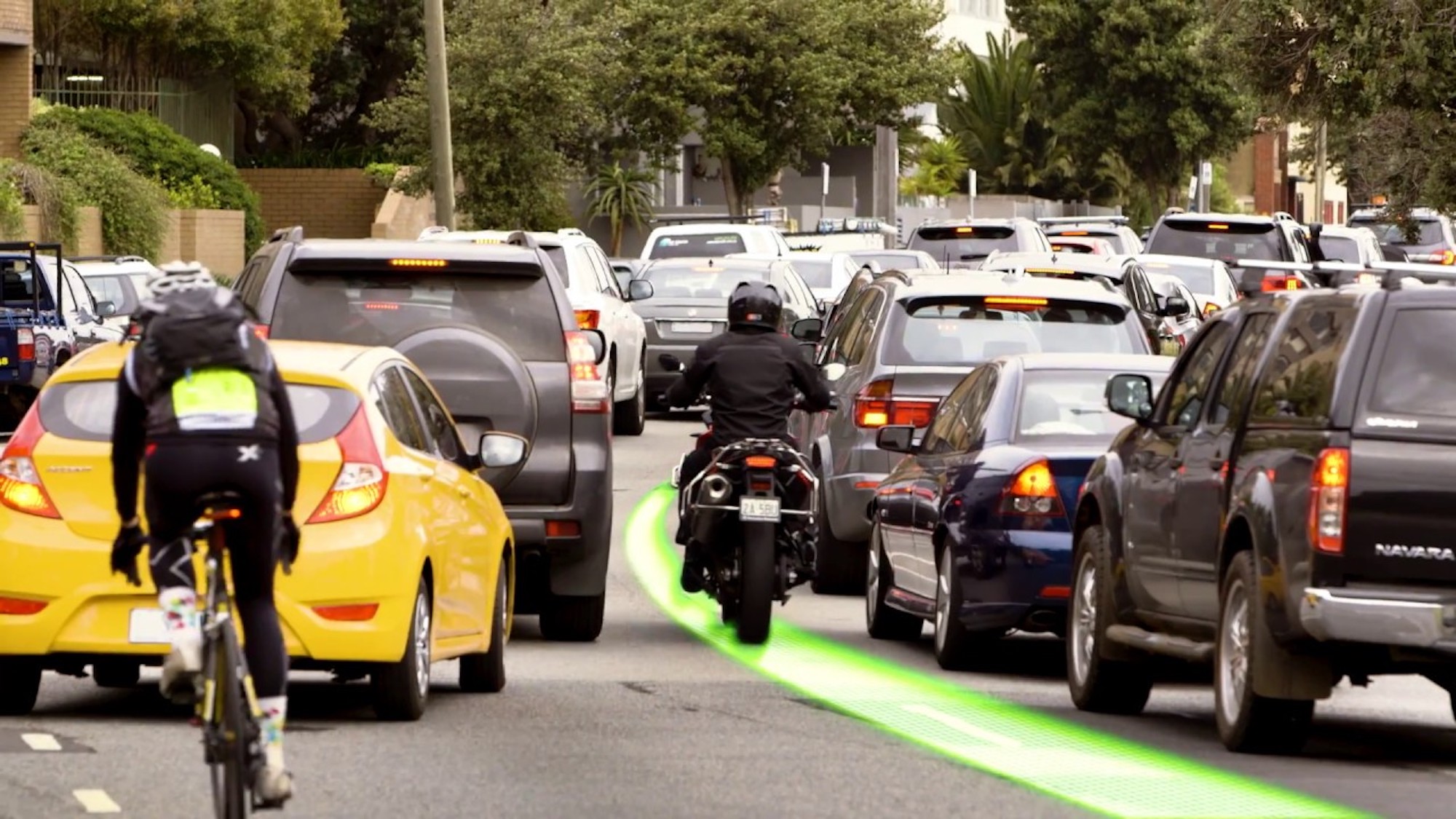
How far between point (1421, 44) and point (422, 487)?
2186 cm

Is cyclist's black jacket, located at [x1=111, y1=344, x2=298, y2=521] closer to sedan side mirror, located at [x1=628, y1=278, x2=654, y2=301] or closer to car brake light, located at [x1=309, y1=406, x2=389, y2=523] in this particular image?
car brake light, located at [x1=309, y1=406, x2=389, y2=523]

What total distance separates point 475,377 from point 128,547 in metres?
5.66

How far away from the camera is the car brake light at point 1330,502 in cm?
972

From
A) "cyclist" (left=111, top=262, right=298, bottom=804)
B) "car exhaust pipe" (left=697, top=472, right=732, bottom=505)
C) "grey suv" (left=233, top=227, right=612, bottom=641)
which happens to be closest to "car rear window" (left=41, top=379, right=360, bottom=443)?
"grey suv" (left=233, top=227, right=612, bottom=641)

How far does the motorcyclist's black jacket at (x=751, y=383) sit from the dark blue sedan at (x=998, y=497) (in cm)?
52

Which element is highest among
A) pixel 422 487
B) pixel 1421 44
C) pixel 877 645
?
pixel 1421 44

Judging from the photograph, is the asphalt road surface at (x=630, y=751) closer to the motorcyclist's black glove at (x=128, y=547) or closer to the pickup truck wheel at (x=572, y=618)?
the pickup truck wheel at (x=572, y=618)

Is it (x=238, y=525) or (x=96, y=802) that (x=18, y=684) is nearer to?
(x=96, y=802)

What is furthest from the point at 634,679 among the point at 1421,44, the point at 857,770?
the point at 1421,44

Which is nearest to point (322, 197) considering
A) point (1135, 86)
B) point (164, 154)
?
point (164, 154)

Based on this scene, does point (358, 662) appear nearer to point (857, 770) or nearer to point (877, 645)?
point (857, 770)

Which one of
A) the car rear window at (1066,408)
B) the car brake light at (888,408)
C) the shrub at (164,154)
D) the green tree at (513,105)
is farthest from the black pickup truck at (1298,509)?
the shrub at (164,154)

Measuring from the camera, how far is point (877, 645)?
585 inches

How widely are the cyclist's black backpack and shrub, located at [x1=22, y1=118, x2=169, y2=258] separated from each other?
41.8 m
